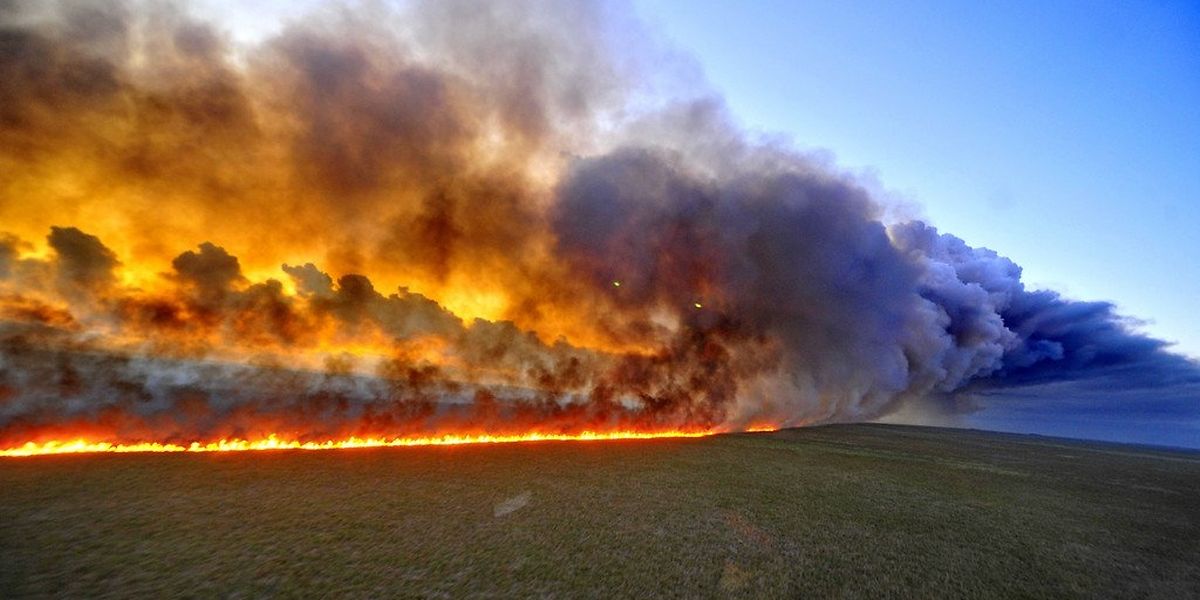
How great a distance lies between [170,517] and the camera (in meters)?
13.3

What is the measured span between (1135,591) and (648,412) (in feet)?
134

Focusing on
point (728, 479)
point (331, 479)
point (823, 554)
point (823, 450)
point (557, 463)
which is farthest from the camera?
point (823, 450)

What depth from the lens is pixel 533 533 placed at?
44.8 ft

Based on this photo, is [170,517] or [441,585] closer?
[441,585]

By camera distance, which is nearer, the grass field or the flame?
the grass field

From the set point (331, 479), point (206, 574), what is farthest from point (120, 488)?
point (206, 574)

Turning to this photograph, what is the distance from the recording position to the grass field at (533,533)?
10.2m

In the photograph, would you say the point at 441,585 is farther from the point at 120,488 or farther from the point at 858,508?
the point at 858,508

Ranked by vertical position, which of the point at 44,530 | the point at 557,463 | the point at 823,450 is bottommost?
the point at 823,450

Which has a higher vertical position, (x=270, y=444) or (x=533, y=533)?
(x=270, y=444)

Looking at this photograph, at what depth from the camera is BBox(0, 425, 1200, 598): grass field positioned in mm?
10242

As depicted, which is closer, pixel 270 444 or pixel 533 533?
pixel 533 533

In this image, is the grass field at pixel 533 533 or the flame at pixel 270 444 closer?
the grass field at pixel 533 533

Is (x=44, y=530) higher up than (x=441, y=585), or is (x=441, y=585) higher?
(x=44, y=530)
